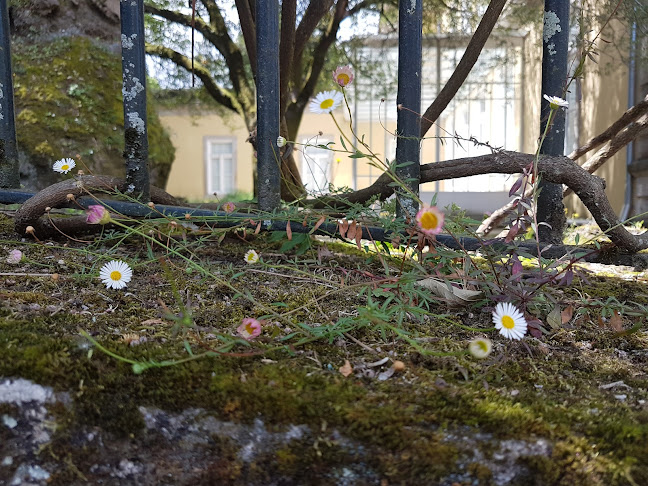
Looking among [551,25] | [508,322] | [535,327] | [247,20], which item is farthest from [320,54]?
[508,322]

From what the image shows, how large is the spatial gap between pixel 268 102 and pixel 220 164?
1686 cm

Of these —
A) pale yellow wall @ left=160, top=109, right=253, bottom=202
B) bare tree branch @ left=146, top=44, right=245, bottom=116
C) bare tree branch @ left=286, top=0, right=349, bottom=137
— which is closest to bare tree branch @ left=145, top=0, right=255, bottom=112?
bare tree branch @ left=146, top=44, right=245, bottom=116

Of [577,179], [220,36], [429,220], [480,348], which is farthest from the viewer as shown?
[220,36]

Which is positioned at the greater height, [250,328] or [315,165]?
[315,165]

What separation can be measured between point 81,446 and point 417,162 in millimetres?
1220

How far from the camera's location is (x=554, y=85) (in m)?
1.59

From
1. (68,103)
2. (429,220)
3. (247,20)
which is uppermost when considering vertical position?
(247,20)

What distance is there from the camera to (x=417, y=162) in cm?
163

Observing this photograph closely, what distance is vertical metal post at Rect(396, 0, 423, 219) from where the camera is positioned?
60.0 inches

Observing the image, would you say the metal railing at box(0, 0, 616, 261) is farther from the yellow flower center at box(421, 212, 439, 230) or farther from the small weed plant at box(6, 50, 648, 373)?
the yellow flower center at box(421, 212, 439, 230)

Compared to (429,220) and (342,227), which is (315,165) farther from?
(429,220)

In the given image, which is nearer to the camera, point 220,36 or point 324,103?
point 324,103

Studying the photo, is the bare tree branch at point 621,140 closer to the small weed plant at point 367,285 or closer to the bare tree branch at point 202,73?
the small weed plant at point 367,285

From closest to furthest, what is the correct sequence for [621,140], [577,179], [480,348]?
1. [480,348]
2. [577,179]
3. [621,140]
